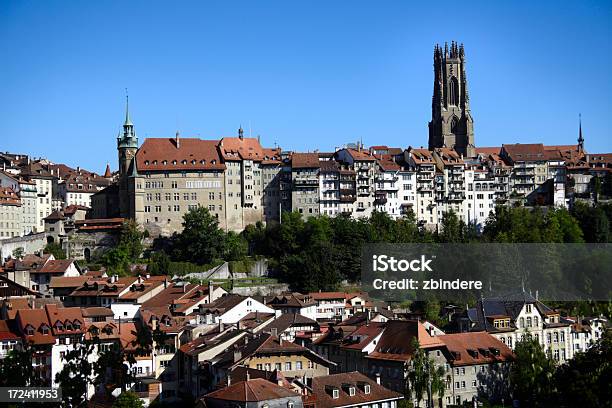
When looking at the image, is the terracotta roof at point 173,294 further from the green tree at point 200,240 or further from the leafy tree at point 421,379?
the leafy tree at point 421,379

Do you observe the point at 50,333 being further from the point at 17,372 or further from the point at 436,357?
the point at 436,357

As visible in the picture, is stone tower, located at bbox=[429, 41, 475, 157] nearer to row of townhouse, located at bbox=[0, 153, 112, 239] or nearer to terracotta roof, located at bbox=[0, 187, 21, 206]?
row of townhouse, located at bbox=[0, 153, 112, 239]

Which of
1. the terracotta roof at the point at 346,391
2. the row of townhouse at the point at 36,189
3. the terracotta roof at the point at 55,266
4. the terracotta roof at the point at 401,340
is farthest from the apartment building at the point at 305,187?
the terracotta roof at the point at 346,391

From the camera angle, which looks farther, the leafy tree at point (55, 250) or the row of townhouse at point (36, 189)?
the row of townhouse at point (36, 189)

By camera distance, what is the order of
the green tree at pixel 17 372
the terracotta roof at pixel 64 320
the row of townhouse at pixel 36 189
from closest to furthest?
the green tree at pixel 17 372 → the terracotta roof at pixel 64 320 → the row of townhouse at pixel 36 189

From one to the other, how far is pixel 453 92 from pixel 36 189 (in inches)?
2105

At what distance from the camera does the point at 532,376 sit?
54.8 metres

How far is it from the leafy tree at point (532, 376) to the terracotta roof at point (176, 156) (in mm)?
51180

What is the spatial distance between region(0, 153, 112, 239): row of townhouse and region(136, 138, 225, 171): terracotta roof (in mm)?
12549

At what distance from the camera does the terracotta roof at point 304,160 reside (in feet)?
334

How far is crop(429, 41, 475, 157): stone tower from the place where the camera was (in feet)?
401

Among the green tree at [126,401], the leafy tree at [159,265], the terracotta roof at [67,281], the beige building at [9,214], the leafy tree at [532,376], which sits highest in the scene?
the beige building at [9,214]

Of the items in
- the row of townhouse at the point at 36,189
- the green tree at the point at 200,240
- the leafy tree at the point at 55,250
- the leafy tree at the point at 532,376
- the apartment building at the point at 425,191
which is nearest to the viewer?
the leafy tree at the point at 532,376

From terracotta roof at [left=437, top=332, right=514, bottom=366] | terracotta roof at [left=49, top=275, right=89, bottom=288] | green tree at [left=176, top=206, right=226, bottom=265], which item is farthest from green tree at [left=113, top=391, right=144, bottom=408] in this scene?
green tree at [left=176, top=206, right=226, bottom=265]
